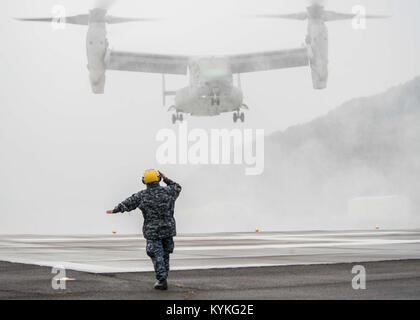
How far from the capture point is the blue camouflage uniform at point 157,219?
34.9ft

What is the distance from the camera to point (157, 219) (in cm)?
1071

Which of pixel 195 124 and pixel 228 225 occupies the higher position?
pixel 195 124

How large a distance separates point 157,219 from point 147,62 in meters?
44.4

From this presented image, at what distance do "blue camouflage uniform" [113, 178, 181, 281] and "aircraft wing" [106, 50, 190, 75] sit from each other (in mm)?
40584

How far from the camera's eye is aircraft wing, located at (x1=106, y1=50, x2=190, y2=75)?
168 ft

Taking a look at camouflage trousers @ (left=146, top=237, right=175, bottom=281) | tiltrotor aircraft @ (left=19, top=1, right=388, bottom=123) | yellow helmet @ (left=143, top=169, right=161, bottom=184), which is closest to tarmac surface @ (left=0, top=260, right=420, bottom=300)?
camouflage trousers @ (left=146, top=237, right=175, bottom=281)

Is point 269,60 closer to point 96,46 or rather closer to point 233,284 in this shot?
point 96,46

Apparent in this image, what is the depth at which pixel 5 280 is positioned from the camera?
12.1 meters

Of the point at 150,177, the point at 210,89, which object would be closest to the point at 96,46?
the point at 210,89
